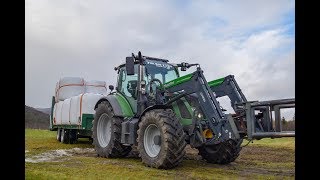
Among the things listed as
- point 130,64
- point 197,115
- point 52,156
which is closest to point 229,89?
point 197,115

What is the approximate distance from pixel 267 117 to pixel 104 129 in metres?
5.42

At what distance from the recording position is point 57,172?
7.66 meters

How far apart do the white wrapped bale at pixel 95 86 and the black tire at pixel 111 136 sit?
21.0ft

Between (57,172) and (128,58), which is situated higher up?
(128,58)

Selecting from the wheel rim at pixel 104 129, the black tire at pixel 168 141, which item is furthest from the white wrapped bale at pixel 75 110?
the black tire at pixel 168 141

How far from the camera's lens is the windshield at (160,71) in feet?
33.2

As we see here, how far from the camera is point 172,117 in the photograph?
8305mm

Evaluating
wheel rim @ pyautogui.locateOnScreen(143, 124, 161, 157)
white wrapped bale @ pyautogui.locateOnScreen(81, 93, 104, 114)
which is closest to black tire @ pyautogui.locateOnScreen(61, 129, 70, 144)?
white wrapped bale @ pyautogui.locateOnScreen(81, 93, 104, 114)

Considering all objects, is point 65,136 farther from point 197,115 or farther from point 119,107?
point 197,115
